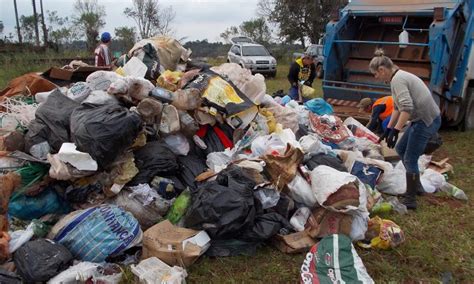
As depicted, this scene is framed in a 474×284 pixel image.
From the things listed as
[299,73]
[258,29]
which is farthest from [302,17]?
[299,73]

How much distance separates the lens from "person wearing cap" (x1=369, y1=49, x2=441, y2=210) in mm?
3816

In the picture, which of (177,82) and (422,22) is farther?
(422,22)

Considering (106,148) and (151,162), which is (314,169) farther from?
(106,148)

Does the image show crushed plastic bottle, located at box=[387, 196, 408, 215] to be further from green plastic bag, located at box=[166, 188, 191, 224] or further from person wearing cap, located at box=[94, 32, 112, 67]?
person wearing cap, located at box=[94, 32, 112, 67]

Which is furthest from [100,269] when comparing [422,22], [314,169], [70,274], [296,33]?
[296,33]

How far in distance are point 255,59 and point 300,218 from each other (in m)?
A: 15.4

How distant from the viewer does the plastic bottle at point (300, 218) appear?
3.44m

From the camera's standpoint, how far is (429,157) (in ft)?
16.9

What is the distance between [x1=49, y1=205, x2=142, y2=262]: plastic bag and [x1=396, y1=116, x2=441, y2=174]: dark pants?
2497mm

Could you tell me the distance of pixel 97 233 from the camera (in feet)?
9.77

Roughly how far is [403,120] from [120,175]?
93.3 inches

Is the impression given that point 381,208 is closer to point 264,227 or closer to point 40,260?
point 264,227

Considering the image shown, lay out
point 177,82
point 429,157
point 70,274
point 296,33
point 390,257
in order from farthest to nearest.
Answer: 1. point 296,33
2. point 429,157
3. point 177,82
4. point 390,257
5. point 70,274

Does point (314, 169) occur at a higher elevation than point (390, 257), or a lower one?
higher
